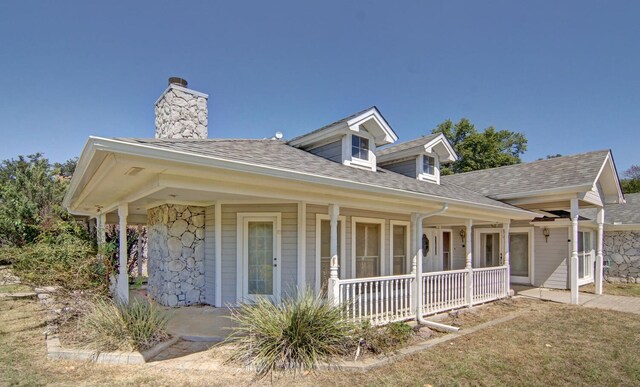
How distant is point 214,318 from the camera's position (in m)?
6.86

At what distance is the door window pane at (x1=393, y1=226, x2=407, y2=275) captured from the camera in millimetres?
9367

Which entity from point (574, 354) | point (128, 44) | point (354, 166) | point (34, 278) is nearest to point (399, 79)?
point (354, 166)

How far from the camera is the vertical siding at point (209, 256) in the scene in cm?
791

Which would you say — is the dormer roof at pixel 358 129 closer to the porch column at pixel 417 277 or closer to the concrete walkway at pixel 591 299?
the porch column at pixel 417 277

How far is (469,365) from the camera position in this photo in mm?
4898

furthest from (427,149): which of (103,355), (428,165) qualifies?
(103,355)

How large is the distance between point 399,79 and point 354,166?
11196mm

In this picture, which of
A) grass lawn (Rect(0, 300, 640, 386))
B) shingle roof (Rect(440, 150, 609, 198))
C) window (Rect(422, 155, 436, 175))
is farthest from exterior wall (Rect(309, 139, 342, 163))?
shingle roof (Rect(440, 150, 609, 198))

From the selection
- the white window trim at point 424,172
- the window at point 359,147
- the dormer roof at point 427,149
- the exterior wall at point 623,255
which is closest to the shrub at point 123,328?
the window at point 359,147

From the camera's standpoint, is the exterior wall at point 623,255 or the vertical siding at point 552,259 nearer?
the vertical siding at point 552,259

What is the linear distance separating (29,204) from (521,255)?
67.3ft

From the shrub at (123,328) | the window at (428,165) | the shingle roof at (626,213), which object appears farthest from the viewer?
the shingle roof at (626,213)

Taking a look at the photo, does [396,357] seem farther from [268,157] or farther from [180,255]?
[180,255]

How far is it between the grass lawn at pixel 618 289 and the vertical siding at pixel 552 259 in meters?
0.95
